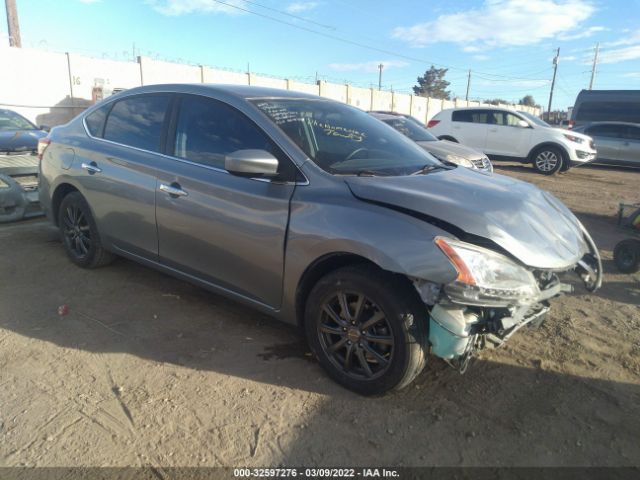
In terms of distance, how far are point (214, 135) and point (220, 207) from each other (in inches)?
22.9

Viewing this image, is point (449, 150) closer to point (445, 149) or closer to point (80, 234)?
point (445, 149)

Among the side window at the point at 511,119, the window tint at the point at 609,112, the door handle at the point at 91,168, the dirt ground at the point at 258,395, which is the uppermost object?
the window tint at the point at 609,112

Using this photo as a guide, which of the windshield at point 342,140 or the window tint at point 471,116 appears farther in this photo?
the window tint at point 471,116

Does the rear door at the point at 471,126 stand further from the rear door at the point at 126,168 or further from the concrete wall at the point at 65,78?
the rear door at the point at 126,168

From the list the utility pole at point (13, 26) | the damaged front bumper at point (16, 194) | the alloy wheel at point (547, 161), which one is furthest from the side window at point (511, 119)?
the utility pole at point (13, 26)

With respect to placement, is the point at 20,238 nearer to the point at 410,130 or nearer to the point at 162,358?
the point at 162,358

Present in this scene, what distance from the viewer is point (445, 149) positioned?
27.0ft

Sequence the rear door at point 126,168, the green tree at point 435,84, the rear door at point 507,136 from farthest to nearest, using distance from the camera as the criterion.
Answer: the green tree at point 435,84 < the rear door at point 507,136 < the rear door at point 126,168

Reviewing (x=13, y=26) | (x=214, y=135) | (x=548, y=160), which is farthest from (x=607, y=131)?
(x=13, y=26)

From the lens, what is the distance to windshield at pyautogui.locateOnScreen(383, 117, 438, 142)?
368 inches

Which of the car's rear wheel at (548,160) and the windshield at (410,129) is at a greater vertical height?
the windshield at (410,129)

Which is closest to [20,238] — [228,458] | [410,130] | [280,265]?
[280,265]

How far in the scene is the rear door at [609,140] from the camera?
51.3ft

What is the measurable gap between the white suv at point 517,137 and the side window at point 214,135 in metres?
12.0
